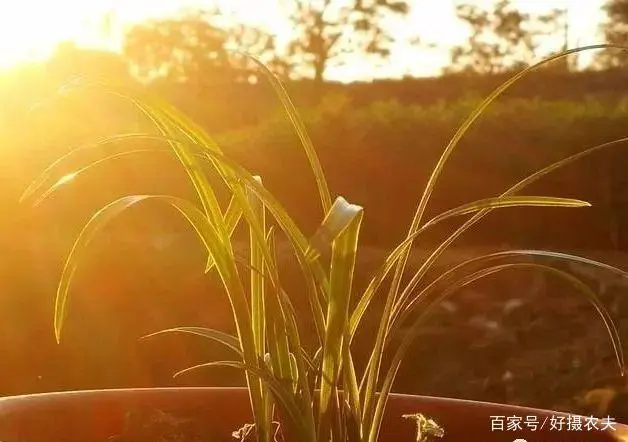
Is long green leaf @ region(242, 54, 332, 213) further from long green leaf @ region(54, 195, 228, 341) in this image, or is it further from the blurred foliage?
the blurred foliage

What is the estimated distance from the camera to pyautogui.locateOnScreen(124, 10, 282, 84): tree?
3.50 m

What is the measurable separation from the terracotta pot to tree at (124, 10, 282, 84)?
9.22ft

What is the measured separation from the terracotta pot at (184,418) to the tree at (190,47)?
281cm

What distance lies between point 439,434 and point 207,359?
1778 millimetres

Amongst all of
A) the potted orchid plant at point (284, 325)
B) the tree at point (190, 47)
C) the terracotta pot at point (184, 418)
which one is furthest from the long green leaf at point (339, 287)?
the tree at point (190, 47)

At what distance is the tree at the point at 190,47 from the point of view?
3500mm

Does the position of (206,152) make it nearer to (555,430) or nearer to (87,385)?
(555,430)

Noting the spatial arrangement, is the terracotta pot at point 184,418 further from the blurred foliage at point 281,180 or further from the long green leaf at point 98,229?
the blurred foliage at point 281,180

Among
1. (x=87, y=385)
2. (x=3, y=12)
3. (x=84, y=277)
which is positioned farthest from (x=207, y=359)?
(x=3, y=12)

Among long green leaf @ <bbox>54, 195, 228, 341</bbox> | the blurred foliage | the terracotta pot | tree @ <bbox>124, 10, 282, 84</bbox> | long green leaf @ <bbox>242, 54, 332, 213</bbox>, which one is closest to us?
long green leaf @ <bbox>54, 195, 228, 341</bbox>

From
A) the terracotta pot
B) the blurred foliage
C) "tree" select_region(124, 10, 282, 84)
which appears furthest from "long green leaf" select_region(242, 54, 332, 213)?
"tree" select_region(124, 10, 282, 84)

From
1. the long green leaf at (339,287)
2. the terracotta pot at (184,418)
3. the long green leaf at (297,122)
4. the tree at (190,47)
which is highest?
the tree at (190,47)

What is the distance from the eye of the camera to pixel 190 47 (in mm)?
3590

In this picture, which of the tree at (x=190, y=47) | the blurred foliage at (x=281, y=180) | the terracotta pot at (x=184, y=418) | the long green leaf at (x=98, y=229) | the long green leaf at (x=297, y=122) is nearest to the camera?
the long green leaf at (x=98, y=229)
